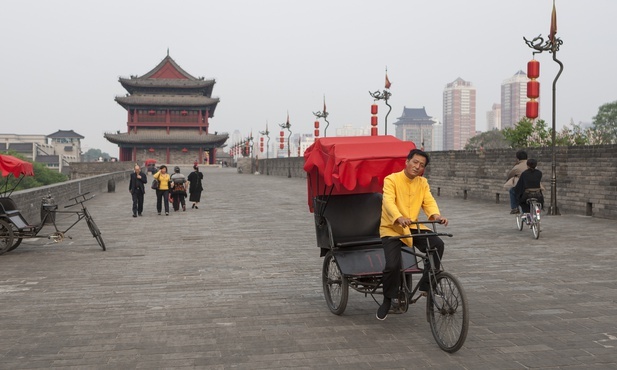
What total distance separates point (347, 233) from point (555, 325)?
2.02 metres

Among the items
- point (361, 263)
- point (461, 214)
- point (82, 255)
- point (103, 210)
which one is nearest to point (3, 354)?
point (361, 263)

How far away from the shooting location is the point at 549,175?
17.0 m

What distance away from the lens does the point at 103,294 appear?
21.9 ft

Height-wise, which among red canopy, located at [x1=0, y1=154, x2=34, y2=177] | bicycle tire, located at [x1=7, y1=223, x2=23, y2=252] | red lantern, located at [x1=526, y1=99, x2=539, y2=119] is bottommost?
bicycle tire, located at [x1=7, y1=223, x2=23, y2=252]

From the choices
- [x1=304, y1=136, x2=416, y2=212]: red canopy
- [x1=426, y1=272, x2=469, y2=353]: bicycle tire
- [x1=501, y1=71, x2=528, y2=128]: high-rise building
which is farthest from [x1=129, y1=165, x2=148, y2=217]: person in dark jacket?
[x1=501, y1=71, x2=528, y2=128]: high-rise building

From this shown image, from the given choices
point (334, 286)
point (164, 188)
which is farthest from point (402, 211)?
point (164, 188)

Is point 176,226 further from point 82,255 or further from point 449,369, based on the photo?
point 449,369

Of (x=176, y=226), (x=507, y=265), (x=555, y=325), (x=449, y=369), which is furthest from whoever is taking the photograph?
(x=176, y=226)

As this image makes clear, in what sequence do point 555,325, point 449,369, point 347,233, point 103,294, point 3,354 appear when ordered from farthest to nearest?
1. point 103,294
2. point 347,233
3. point 555,325
4. point 3,354
5. point 449,369

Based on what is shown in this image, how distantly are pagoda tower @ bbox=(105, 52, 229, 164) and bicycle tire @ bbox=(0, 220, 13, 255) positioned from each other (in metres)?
66.9

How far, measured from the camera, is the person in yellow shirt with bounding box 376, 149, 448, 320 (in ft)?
16.4

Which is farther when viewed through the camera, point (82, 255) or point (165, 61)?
point (165, 61)

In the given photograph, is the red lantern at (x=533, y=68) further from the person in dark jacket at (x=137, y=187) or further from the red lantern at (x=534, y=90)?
the person in dark jacket at (x=137, y=187)

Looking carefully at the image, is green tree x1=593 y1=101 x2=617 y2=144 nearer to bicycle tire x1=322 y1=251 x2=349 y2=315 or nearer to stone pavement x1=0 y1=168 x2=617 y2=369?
stone pavement x1=0 y1=168 x2=617 y2=369
